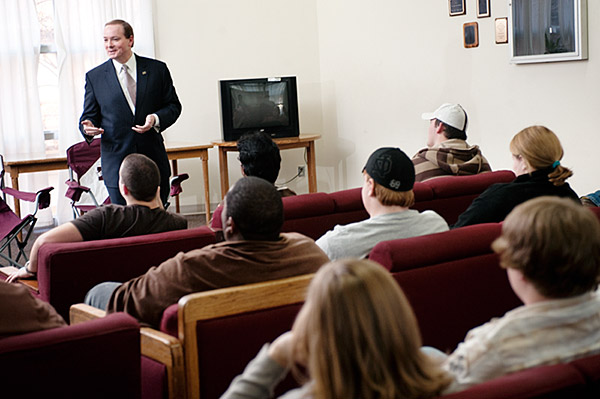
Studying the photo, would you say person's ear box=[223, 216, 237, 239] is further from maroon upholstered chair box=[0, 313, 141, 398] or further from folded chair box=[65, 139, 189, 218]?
folded chair box=[65, 139, 189, 218]

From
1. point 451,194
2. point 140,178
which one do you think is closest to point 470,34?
point 451,194

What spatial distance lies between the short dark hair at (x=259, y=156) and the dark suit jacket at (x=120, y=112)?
1246mm

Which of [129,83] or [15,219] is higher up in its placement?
[129,83]

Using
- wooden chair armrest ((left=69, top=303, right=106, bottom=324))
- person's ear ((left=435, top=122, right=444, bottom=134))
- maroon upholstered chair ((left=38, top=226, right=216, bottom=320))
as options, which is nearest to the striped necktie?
person's ear ((left=435, top=122, right=444, bottom=134))

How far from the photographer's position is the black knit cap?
9.82ft

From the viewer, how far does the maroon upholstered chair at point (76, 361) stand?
1909 millimetres

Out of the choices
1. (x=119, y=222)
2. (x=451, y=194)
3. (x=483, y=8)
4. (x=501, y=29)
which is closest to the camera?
(x=119, y=222)

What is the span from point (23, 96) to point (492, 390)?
6.72 m

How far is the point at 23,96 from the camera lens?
721 cm

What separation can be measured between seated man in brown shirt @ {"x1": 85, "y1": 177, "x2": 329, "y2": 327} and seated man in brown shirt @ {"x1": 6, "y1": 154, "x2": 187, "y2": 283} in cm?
85

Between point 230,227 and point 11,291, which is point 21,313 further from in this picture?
point 230,227

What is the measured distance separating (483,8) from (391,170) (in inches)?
145

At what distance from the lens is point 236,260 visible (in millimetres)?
2420

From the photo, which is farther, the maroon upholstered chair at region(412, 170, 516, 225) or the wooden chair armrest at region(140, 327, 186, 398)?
the maroon upholstered chair at region(412, 170, 516, 225)
